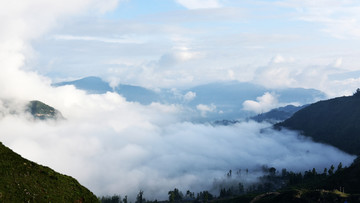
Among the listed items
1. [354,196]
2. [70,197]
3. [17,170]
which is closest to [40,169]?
[17,170]

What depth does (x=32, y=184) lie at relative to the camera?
7869 centimetres

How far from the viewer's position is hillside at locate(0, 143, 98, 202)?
73.0 metres

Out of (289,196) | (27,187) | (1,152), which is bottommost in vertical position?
(289,196)

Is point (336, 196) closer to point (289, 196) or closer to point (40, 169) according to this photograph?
point (289, 196)

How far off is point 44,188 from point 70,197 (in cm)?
757

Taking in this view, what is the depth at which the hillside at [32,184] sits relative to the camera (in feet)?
240

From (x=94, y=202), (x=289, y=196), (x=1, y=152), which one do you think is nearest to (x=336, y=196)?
(x=289, y=196)

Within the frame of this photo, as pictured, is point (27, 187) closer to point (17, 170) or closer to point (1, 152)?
point (17, 170)

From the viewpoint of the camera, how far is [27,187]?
76188 millimetres

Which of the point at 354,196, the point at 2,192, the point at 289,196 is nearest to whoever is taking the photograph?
the point at 2,192

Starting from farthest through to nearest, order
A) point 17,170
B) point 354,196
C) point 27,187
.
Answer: point 354,196
point 17,170
point 27,187

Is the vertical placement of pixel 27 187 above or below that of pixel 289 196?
above

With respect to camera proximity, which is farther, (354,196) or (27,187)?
(354,196)

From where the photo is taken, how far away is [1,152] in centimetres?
8619
